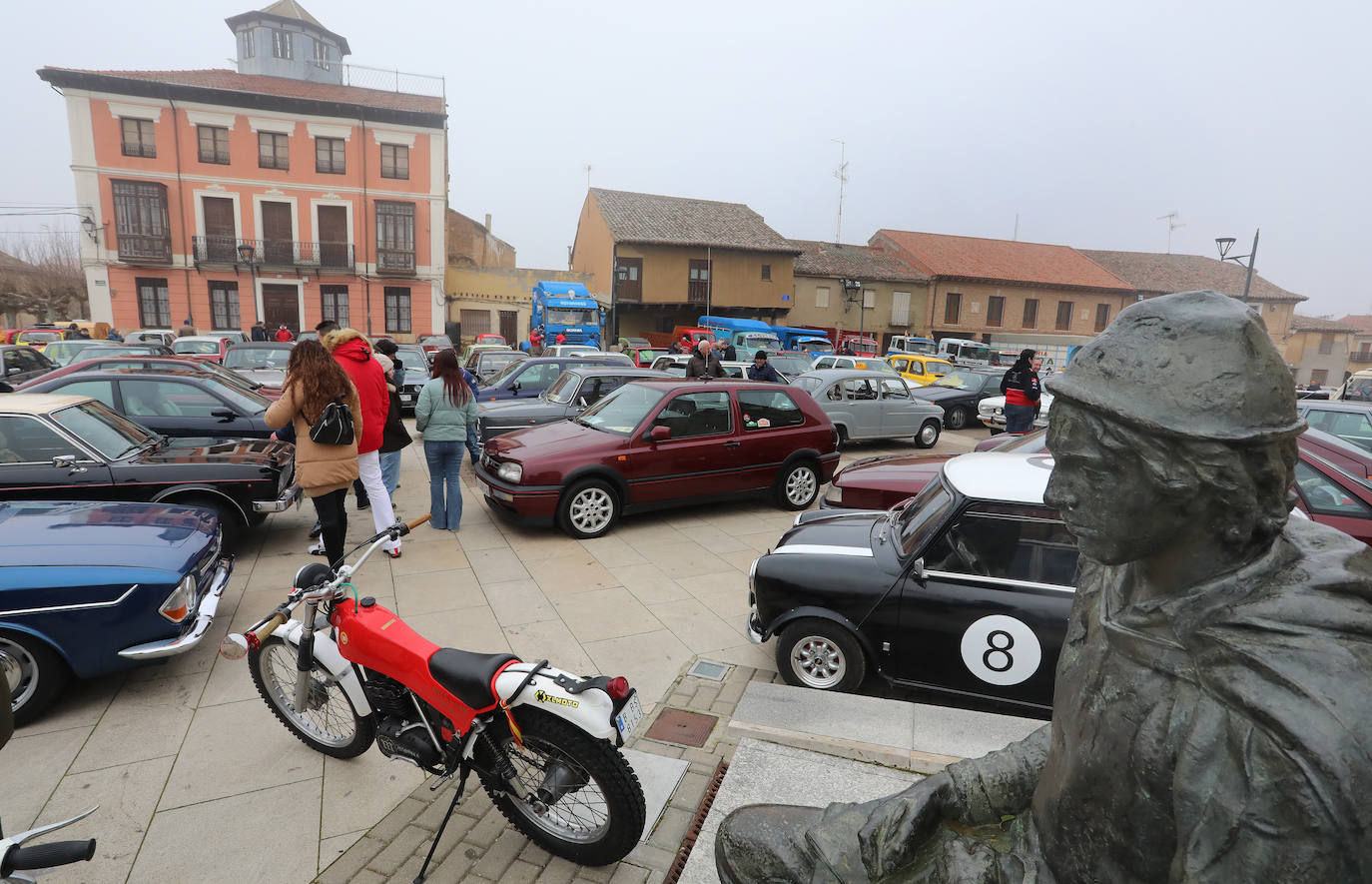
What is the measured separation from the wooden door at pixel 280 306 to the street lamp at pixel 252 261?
1.04 ft

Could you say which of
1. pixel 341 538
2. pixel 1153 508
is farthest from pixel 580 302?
pixel 1153 508

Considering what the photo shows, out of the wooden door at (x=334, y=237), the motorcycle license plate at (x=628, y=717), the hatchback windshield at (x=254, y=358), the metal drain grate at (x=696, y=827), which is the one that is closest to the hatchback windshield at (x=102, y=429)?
the motorcycle license plate at (x=628, y=717)

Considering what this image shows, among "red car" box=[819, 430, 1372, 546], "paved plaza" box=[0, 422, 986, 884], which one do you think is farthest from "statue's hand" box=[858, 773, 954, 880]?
"red car" box=[819, 430, 1372, 546]

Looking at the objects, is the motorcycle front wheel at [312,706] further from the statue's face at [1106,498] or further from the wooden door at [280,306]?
the wooden door at [280,306]

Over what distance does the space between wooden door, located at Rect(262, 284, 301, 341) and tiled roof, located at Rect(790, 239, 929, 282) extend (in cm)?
2613

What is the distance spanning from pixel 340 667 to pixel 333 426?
9.53 ft

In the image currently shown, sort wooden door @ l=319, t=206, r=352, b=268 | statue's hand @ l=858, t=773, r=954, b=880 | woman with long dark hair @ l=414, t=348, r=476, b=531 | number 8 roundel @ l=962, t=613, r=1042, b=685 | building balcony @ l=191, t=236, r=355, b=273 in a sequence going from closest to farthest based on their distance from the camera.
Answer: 1. statue's hand @ l=858, t=773, r=954, b=880
2. number 8 roundel @ l=962, t=613, r=1042, b=685
3. woman with long dark hair @ l=414, t=348, r=476, b=531
4. building balcony @ l=191, t=236, r=355, b=273
5. wooden door @ l=319, t=206, r=352, b=268

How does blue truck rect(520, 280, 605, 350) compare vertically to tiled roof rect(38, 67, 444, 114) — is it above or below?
below

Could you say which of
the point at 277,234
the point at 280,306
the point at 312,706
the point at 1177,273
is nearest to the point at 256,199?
the point at 277,234

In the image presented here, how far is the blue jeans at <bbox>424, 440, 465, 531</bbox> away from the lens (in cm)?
764

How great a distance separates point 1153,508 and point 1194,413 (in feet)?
0.57

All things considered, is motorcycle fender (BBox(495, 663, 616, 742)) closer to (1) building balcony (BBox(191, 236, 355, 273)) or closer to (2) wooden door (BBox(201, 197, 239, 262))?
(1) building balcony (BBox(191, 236, 355, 273))

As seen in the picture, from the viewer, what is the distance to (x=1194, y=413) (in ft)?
3.83

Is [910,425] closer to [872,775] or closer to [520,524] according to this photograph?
[520,524]
